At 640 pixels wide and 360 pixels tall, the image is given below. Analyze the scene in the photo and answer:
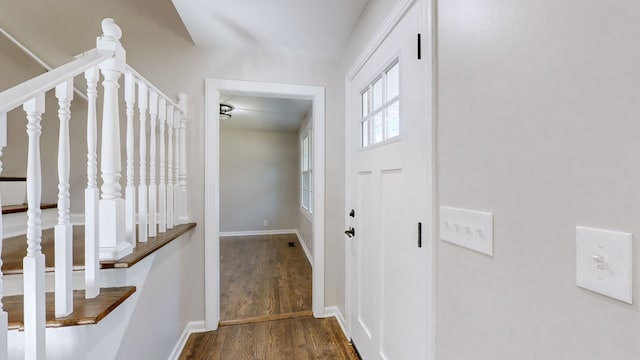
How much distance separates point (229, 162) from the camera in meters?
5.75

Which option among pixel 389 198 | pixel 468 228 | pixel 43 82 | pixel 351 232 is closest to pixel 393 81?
pixel 389 198

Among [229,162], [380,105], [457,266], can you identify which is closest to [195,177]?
[380,105]

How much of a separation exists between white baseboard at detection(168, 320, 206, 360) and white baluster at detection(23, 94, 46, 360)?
121 cm


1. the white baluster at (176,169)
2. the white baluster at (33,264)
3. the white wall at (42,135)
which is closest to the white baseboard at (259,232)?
the white wall at (42,135)

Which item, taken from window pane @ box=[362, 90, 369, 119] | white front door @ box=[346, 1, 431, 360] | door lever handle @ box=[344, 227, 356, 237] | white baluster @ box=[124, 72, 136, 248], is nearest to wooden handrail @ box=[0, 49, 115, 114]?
white baluster @ box=[124, 72, 136, 248]

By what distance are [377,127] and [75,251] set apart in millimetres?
1701

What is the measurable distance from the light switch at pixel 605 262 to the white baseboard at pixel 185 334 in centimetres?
215

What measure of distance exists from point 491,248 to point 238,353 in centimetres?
184

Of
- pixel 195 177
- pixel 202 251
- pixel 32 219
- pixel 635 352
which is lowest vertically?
pixel 202 251

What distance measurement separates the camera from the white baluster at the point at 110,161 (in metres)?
1.08

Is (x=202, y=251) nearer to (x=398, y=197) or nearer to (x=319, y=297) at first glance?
(x=319, y=297)

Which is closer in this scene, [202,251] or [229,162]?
[202,251]

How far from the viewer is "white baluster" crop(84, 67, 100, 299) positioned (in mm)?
964

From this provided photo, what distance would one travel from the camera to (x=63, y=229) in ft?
2.83
